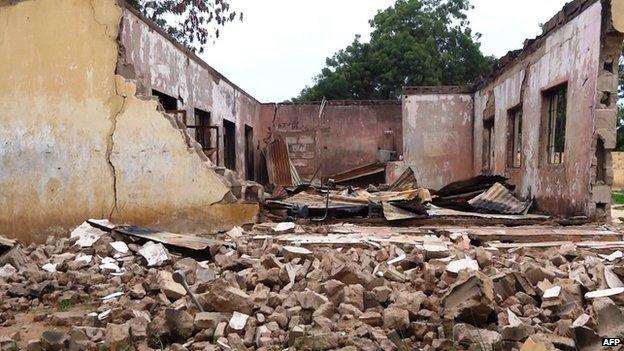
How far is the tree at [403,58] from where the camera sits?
74.0 ft

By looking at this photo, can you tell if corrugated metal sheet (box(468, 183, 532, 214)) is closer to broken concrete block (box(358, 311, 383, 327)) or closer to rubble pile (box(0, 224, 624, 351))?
rubble pile (box(0, 224, 624, 351))

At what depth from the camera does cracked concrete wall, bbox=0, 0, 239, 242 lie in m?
6.01

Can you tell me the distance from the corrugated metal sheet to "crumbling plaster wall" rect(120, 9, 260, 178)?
15.9 ft

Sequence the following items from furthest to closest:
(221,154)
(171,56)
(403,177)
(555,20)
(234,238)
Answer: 1. (403,177)
2. (221,154)
3. (171,56)
4. (555,20)
5. (234,238)

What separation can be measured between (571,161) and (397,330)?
193 inches

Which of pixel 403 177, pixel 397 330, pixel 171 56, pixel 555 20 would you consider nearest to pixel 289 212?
pixel 171 56

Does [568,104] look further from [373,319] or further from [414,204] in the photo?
[373,319]

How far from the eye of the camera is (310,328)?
3.29 meters

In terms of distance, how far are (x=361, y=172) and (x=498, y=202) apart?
22.9 feet

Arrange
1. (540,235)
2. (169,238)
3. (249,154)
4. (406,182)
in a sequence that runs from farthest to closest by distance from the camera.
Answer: (249,154), (406,182), (540,235), (169,238)

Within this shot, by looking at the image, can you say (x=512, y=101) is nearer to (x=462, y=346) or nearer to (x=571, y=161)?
(x=571, y=161)

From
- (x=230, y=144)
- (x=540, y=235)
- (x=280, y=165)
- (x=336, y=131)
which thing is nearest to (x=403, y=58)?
(x=336, y=131)

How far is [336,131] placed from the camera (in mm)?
15961

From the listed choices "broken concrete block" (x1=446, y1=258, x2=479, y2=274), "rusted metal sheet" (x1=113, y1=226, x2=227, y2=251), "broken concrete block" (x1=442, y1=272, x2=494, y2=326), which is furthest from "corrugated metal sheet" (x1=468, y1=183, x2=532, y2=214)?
"broken concrete block" (x1=442, y1=272, x2=494, y2=326)
